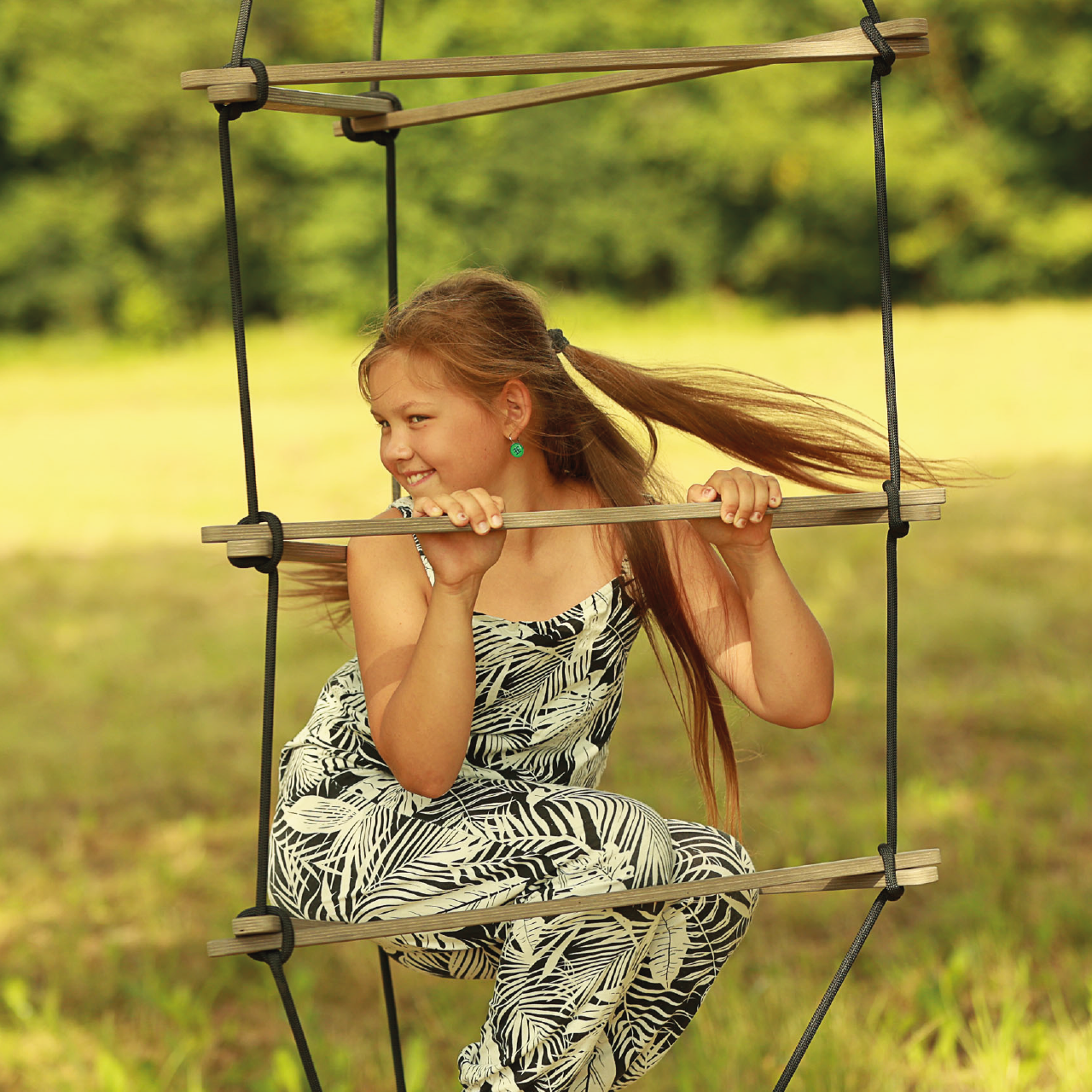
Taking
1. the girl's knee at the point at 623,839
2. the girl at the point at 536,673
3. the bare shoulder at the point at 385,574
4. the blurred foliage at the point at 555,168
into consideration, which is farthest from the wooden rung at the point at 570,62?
the blurred foliage at the point at 555,168

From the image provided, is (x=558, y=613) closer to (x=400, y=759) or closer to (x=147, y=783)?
(x=400, y=759)

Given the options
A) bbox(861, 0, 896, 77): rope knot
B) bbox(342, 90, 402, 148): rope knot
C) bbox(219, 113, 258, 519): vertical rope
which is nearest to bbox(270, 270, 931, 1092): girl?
bbox(219, 113, 258, 519): vertical rope

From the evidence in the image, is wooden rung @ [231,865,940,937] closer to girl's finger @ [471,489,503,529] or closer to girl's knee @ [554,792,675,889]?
girl's knee @ [554,792,675,889]

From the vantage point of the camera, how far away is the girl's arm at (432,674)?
174 cm

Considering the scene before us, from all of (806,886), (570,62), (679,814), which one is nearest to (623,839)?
(806,886)

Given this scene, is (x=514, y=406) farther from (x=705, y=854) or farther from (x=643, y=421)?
(x=705, y=854)

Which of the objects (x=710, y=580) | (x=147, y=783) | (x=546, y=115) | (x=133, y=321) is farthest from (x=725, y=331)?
(x=710, y=580)

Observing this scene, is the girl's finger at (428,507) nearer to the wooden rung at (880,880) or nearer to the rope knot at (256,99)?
the rope knot at (256,99)

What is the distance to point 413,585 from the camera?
1.98 meters

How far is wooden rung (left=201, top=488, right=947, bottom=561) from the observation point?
61.1 inches

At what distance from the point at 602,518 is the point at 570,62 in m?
0.55

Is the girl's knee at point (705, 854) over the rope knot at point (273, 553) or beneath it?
beneath

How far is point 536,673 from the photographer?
2061mm

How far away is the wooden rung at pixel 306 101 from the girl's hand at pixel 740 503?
749 millimetres
